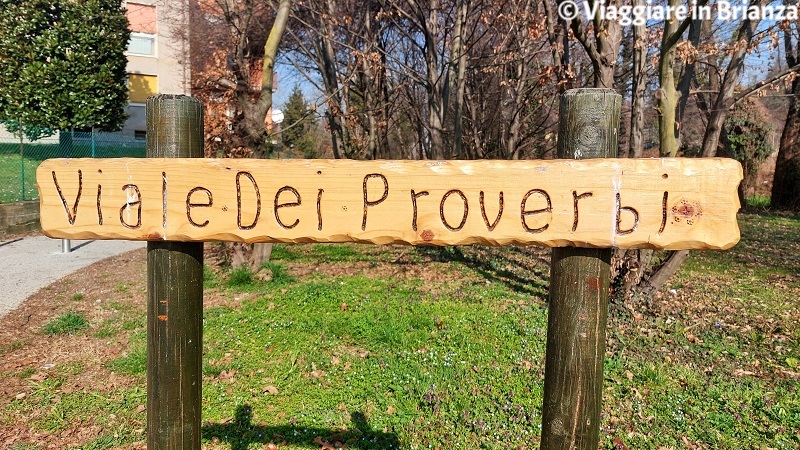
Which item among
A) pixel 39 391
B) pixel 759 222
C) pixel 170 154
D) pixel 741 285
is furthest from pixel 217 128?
pixel 759 222

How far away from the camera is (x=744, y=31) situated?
5.17 m

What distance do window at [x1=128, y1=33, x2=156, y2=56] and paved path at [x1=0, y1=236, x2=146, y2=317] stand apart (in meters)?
17.0

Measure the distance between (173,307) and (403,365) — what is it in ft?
8.79

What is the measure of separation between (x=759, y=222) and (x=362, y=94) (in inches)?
379

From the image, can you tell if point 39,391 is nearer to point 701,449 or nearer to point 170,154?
point 170,154

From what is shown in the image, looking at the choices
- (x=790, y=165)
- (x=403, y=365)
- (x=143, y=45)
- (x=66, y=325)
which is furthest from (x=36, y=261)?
(x=143, y=45)

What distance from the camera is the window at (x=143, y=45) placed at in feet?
82.3

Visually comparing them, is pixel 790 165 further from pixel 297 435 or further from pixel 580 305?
pixel 580 305

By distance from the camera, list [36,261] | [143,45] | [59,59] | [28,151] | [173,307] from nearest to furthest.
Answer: [173,307] < [36,261] < [28,151] < [59,59] < [143,45]

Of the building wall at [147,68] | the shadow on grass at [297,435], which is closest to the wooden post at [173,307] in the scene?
the shadow on grass at [297,435]

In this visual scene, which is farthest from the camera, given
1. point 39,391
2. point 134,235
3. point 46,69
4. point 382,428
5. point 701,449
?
point 46,69

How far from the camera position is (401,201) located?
1.64 meters

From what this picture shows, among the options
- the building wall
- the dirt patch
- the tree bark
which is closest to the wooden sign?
the dirt patch

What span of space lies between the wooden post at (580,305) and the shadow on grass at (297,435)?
71.0 inches
